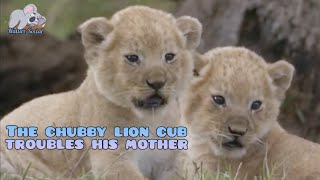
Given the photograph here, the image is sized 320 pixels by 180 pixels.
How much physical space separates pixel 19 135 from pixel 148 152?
962 mm

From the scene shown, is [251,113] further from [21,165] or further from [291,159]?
[21,165]

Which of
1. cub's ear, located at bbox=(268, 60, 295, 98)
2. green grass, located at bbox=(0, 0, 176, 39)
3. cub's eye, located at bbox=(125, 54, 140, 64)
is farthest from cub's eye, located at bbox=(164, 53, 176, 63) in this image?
green grass, located at bbox=(0, 0, 176, 39)

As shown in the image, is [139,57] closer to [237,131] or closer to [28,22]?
[237,131]

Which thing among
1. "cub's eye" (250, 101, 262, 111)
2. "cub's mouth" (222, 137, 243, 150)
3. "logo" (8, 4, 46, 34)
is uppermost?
"logo" (8, 4, 46, 34)

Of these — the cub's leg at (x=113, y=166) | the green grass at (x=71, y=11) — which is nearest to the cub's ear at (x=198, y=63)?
the cub's leg at (x=113, y=166)

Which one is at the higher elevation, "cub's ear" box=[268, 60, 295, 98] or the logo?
the logo

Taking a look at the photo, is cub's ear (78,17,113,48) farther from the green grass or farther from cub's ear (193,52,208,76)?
the green grass

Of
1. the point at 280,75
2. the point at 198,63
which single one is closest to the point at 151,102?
the point at 198,63

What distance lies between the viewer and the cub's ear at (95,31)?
24.4ft

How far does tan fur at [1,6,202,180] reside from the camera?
721cm

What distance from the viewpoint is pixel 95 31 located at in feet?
24.5

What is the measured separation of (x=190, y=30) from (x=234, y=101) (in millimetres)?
521

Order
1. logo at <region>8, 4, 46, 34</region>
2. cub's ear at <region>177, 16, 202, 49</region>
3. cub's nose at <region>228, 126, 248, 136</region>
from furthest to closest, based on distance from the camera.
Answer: logo at <region>8, 4, 46, 34</region>, cub's ear at <region>177, 16, 202, 49</region>, cub's nose at <region>228, 126, 248, 136</region>

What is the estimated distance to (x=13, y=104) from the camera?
12.9 metres
